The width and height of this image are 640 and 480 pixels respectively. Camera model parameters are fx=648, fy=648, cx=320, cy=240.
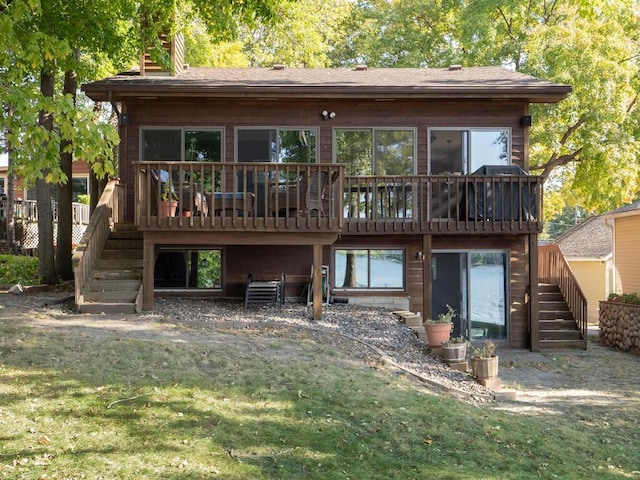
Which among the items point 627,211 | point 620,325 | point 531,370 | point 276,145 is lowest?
point 531,370

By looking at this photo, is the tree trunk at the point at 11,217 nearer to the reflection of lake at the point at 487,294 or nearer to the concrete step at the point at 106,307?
the concrete step at the point at 106,307

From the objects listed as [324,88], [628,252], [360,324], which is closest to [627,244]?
[628,252]

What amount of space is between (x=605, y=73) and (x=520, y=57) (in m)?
3.52

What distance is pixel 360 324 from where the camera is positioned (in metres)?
10.9

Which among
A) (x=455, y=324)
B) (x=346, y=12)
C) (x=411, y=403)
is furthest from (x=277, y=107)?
(x=346, y=12)

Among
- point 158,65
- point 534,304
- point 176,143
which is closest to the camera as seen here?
point 534,304

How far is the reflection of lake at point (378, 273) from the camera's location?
14164 millimetres

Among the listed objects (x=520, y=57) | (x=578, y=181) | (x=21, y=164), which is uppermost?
(x=520, y=57)

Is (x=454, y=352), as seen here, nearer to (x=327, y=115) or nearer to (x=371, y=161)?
(x=371, y=161)

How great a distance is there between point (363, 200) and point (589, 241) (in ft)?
69.5

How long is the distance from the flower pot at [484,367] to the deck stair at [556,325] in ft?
18.1

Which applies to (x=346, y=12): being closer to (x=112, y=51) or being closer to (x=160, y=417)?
(x=112, y=51)

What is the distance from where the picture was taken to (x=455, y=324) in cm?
1428

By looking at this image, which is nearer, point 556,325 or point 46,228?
point 556,325
